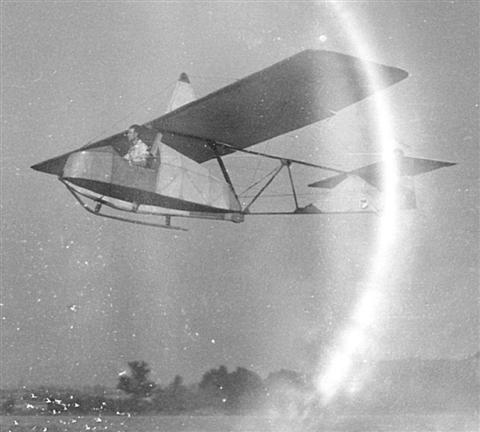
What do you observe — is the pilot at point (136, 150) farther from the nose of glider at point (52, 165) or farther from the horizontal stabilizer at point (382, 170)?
the horizontal stabilizer at point (382, 170)

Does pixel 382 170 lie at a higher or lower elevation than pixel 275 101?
lower

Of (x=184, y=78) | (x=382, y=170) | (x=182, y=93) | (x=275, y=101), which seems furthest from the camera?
(x=382, y=170)

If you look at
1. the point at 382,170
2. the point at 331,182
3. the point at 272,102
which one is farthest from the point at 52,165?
the point at 382,170

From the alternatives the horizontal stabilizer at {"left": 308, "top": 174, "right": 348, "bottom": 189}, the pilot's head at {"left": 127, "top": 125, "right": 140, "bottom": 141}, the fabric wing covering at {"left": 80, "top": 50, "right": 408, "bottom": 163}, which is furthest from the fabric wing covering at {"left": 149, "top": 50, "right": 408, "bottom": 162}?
the horizontal stabilizer at {"left": 308, "top": 174, "right": 348, "bottom": 189}

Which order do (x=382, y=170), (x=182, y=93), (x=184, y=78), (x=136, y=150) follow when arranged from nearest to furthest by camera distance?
(x=136, y=150) < (x=182, y=93) < (x=184, y=78) < (x=382, y=170)

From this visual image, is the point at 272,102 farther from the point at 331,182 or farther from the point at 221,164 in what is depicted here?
the point at 331,182

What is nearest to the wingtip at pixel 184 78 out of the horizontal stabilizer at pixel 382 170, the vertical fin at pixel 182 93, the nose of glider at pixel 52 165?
the vertical fin at pixel 182 93
